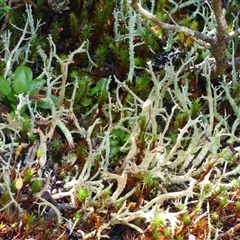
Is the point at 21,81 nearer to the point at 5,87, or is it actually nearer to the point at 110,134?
the point at 5,87

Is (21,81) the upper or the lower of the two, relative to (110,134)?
upper

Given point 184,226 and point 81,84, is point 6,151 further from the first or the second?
point 184,226

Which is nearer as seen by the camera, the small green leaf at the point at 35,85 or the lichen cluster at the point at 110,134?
the lichen cluster at the point at 110,134

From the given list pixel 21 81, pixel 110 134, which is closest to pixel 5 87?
pixel 21 81

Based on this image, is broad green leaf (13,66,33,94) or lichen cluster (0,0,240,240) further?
broad green leaf (13,66,33,94)

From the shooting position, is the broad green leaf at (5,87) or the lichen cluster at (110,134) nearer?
the lichen cluster at (110,134)

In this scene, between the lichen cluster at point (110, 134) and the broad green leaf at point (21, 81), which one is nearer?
the lichen cluster at point (110, 134)

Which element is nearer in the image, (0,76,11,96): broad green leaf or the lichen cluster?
the lichen cluster

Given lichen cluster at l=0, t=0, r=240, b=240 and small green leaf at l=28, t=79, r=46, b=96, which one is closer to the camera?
lichen cluster at l=0, t=0, r=240, b=240

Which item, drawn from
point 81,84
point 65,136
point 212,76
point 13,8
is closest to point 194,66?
point 212,76
